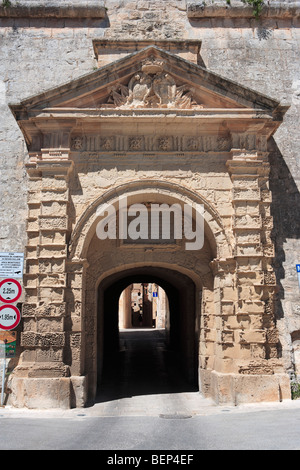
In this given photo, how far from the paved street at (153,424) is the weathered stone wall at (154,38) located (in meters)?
5.31

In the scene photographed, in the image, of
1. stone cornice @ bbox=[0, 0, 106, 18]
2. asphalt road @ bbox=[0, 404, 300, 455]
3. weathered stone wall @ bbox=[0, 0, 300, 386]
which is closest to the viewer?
asphalt road @ bbox=[0, 404, 300, 455]

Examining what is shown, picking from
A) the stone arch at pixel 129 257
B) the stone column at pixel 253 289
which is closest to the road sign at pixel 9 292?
the stone arch at pixel 129 257

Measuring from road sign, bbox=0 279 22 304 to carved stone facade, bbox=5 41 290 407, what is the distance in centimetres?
39

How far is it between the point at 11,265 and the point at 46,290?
0.95 m

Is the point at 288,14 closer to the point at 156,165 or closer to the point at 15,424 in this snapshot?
the point at 156,165

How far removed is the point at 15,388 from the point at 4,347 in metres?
0.92

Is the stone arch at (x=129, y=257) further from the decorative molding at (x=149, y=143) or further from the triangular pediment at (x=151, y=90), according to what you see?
the triangular pediment at (x=151, y=90)

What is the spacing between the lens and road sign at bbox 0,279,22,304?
28.9ft

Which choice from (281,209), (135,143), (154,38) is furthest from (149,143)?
(154,38)

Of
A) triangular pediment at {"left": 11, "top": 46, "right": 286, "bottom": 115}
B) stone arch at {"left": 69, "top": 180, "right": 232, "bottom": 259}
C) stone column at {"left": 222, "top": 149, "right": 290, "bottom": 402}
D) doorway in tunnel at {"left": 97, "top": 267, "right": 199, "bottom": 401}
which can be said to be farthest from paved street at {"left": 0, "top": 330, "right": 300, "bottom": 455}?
triangular pediment at {"left": 11, "top": 46, "right": 286, "bottom": 115}

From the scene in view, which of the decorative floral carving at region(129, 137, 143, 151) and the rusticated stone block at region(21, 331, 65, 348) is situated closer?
the rusticated stone block at region(21, 331, 65, 348)

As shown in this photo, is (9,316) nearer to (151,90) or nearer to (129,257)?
(129,257)

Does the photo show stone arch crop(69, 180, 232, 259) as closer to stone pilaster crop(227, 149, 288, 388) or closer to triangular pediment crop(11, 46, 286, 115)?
stone pilaster crop(227, 149, 288, 388)

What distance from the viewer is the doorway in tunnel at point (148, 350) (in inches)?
447
